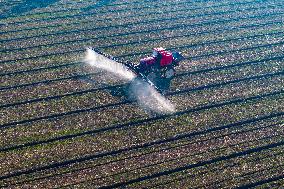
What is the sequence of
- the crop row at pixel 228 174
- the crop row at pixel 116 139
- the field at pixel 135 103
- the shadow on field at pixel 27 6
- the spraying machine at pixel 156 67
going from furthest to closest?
the shadow on field at pixel 27 6
the spraying machine at pixel 156 67
the crop row at pixel 116 139
the field at pixel 135 103
the crop row at pixel 228 174

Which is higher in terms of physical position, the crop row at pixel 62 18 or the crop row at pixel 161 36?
the crop row at pixel 62 18

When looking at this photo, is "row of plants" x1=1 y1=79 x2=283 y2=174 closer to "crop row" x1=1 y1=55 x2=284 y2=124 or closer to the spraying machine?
"crop row" x1=1 y1=55 x2=284 y2=124

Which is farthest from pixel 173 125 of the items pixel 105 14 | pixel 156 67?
pixel 105 14

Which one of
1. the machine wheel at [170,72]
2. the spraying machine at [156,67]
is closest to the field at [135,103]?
the machine wheel at [170,72]

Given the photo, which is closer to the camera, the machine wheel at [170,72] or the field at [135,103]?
the field at [135,103]

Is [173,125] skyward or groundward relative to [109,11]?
groundward

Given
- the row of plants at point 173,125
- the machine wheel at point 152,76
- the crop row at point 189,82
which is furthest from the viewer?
the machine wheel at point 152,76

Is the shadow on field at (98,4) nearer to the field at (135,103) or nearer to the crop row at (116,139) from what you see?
the field at (135,103)

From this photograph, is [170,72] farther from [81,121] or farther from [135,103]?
[81,121]
